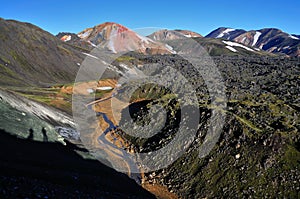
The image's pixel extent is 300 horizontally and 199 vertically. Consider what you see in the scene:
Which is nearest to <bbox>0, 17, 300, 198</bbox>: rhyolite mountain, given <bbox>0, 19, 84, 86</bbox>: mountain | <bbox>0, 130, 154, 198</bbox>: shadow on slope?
<bbox>0, 130, 154, 198</bbox>: shadow on slope

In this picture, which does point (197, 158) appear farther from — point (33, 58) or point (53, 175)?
point (33, 58)

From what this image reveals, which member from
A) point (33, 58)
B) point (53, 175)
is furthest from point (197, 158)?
point (33, 58)

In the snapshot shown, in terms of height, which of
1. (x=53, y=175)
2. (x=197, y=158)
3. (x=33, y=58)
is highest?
(x=33, y=58)

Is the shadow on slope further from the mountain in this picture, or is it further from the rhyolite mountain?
the mountain

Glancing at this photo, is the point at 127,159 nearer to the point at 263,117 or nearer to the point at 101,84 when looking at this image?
the point at 263,117

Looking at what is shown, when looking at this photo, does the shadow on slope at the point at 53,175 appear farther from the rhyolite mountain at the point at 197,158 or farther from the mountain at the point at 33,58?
the mountain at the point at 33,58

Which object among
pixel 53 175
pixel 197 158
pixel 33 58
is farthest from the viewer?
pixel 33 58

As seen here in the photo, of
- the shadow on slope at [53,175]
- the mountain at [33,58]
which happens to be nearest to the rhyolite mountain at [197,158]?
the shadow on slope at [53,175]

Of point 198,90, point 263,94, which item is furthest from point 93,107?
point 263,94
